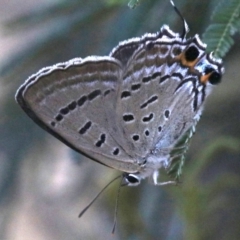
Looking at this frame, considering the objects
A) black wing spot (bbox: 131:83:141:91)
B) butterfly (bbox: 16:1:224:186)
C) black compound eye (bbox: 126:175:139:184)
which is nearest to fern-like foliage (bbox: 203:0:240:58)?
butterfly (bbox: 16:1:224:186)

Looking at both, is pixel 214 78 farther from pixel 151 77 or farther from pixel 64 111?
pixel 64 111

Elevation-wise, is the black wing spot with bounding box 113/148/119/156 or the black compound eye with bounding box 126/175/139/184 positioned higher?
the black wing spot with bounding box 113/148/119/156

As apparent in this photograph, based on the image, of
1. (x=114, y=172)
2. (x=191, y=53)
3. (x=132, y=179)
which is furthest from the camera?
(x=114, y=172)

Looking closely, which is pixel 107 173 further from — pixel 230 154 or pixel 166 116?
pixel 166 116

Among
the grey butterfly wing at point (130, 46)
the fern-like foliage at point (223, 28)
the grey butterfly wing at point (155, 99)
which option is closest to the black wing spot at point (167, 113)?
the grey butterfly wing at point (155, 99)

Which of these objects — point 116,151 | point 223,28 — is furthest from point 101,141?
point 223,28

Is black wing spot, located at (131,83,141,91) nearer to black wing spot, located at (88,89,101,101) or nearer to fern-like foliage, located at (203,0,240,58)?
black wing spot, located at (88,89,101,101)
